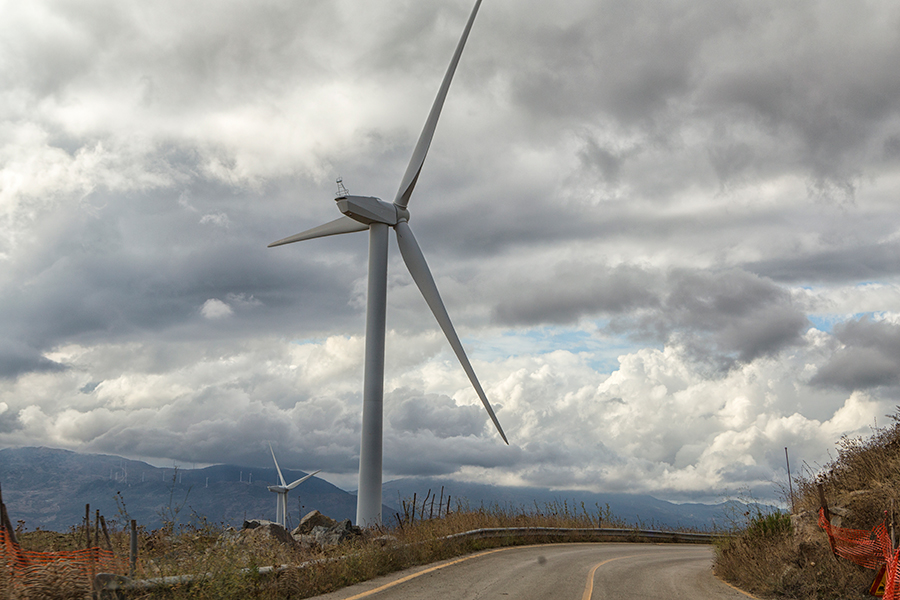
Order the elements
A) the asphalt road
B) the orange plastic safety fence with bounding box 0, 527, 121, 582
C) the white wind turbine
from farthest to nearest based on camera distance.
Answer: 1. the white wind turbine
2. the asphalt road
3. the orange plastic safety fence with bounding box 0, 527, 121, 582

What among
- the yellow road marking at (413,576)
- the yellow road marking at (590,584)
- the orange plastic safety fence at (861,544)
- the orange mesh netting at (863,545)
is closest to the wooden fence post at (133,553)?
the yellow road marking at (413,576)

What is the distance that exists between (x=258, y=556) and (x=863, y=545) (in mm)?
11598

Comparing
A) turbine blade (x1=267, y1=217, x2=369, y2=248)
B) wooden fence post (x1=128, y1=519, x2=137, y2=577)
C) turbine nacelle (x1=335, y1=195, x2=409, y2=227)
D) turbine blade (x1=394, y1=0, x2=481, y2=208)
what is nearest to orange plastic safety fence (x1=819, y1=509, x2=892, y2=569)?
wooden fence post (x1=128, y1=519, x2=137, y2=577)

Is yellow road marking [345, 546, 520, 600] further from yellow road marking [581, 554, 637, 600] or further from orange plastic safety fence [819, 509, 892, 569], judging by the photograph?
orange plastic safety fence [819, 509, 892, 569]

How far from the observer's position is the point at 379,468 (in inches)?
968

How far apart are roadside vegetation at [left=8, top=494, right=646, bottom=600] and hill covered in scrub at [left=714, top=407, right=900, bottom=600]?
7826mm

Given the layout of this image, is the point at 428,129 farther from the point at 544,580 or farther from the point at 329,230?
the point at 544,580

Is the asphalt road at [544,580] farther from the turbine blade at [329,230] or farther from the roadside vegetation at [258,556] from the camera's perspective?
the turbine blade at [329,230]

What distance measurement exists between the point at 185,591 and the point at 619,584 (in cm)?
949

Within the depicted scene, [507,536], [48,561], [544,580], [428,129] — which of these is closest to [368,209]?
[428,129]

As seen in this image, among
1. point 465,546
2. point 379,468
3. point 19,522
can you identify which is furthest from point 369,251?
point 19,522

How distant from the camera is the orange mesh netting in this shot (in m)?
11.9

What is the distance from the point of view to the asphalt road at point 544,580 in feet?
40.4

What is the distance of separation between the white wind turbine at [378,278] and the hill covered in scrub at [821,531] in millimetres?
11561
